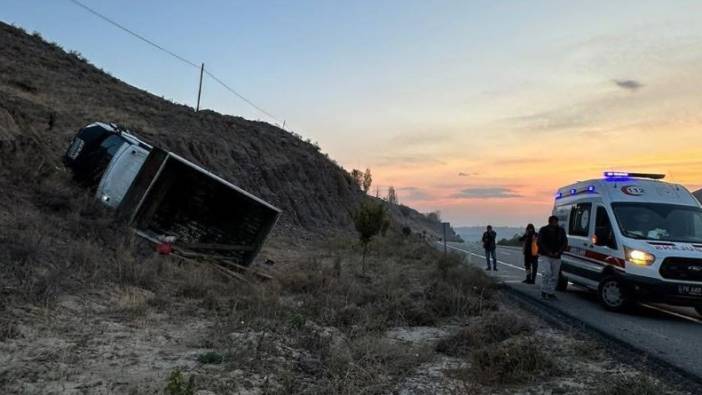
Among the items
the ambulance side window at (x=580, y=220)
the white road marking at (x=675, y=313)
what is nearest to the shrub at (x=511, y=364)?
the white road marking at (x=675, y=313)

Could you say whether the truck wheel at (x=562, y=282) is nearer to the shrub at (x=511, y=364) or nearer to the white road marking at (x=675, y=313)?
the white road marking at (x=675, y=313)

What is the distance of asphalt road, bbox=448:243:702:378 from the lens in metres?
7.12

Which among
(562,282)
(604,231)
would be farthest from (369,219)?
Answer: (604,231)

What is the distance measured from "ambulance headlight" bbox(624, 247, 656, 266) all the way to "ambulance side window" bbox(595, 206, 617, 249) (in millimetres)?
401

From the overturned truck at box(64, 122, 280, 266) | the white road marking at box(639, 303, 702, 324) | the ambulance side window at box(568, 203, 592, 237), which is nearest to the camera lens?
the white road marking at box(639, 303, 702, 324)

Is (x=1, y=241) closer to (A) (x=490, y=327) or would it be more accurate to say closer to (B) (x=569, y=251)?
(A) (x=490, y=327)

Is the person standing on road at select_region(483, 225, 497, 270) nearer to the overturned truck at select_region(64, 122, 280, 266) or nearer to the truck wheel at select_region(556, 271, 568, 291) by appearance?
the truck wheel at select_region(556, 271, 568, 291)

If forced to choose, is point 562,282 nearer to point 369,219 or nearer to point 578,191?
point 578,191

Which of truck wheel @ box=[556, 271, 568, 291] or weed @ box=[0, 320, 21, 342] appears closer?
weed @ box=[0, 320, 21, 342]

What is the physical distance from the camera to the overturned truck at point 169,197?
11.2 m

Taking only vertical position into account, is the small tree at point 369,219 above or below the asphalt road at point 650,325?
above

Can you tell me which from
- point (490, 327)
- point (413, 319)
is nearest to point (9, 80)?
point (413, 319)

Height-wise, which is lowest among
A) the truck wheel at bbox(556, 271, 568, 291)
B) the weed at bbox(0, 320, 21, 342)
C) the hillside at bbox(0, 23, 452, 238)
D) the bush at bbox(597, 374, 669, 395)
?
the weed at bbox(0, 320, 21, 342)

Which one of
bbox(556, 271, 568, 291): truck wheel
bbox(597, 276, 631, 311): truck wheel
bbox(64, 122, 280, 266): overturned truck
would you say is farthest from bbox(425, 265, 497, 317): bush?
bbox(64, 122, 280, 266): overturned truck
